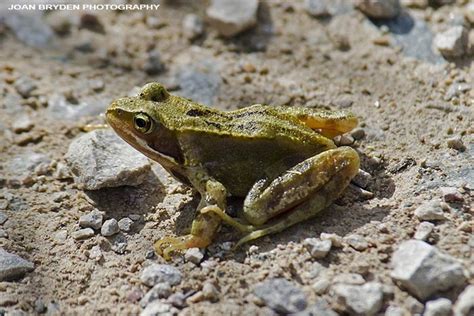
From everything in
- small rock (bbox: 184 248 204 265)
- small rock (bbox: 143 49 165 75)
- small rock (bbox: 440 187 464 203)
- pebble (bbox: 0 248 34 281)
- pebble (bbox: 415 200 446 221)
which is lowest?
pebble (bbox: 0 248 34 281)

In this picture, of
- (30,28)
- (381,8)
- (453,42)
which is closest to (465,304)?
(453,42)

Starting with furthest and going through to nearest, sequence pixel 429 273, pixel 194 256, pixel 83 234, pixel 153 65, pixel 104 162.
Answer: pixel 153 65, pixel 104 162, pixel 83 234, pixel 194 256, pixel 429 273

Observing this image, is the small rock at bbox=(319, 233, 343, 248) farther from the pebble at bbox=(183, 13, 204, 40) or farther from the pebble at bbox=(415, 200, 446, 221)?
the pebble at bbox=(183, 13, 204, 40)

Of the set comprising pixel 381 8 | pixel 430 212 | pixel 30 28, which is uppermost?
pixel 381 8

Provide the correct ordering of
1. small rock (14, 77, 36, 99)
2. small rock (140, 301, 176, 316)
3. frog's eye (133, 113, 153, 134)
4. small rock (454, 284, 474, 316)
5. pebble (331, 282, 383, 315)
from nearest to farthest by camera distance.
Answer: small rock (454, 284, 474, 316), pebble (331, 282, 383, 315), small rock (140, 301, 176, 316), frog's eye (133, 113, 153, 134), small rock (14, 77, 36, 99)

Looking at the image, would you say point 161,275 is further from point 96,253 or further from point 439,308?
point 439,308

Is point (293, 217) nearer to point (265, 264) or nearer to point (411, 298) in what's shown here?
point (265, 264)

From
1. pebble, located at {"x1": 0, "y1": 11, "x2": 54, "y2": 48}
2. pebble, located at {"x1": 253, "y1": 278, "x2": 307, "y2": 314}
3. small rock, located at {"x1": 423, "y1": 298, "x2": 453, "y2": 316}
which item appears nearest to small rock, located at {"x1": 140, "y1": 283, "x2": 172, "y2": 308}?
pebble, located at {"x1": 253, "y1": 278, "x2": 307, "y2": 314}
